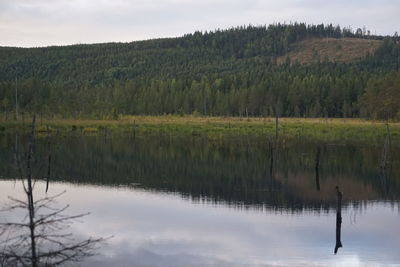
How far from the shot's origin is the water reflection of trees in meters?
35.2

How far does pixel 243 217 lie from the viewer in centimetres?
2892

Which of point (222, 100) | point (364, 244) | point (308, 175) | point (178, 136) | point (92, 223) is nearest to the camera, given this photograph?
point (364, 244)

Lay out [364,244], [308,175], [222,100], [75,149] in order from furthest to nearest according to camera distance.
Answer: [222,100], [75,149], [308,175], [364,244]

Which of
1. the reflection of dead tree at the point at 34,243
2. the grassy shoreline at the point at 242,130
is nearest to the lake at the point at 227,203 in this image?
the reflection of dead tree at the point at 34,243

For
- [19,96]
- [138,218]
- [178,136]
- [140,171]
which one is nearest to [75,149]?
[140,171]

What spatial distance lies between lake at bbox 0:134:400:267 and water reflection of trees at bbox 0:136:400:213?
0.27ft

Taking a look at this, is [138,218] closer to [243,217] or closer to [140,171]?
[243,217]

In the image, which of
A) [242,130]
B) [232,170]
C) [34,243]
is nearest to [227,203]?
A: [232,170]

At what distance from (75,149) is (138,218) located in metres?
31.3

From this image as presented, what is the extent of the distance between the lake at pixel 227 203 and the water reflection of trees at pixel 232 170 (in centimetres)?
8

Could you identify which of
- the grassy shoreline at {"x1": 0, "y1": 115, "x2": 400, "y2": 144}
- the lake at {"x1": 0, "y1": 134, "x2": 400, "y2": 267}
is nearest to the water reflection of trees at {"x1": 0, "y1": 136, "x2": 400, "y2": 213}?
the lake at {"x1": 0, "y1": 134, "x2": 400, "y2": 267}

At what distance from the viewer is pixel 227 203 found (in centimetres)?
3253

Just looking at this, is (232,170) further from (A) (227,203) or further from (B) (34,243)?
(B) (34,243)

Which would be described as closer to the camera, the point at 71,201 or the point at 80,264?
the point at 80,264
